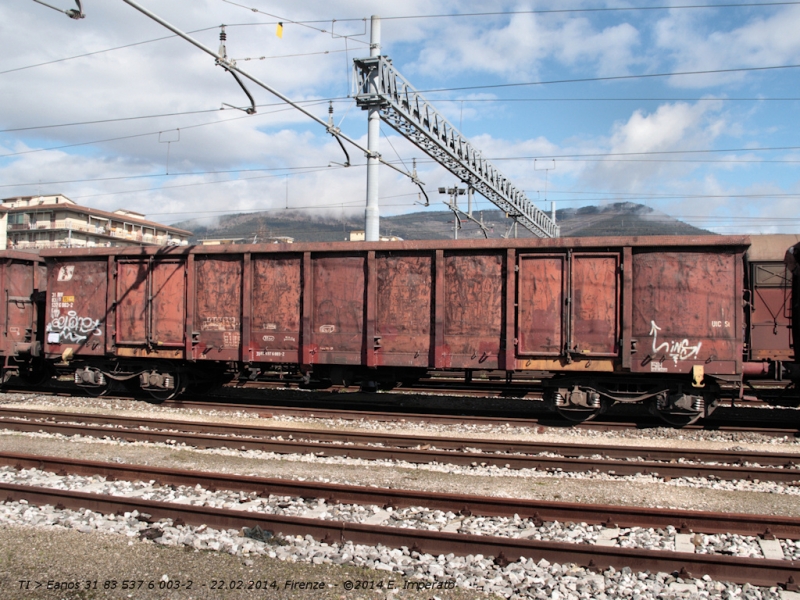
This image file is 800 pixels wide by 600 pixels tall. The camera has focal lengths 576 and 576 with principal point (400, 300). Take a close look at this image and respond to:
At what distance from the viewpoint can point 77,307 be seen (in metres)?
13.3

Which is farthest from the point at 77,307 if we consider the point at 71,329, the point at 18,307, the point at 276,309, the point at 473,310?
the point at 473,310

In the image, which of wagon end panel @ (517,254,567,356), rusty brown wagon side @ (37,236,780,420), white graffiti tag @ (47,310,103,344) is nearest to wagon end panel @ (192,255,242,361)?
rusty brown wagon side @ (37,236,780,420)

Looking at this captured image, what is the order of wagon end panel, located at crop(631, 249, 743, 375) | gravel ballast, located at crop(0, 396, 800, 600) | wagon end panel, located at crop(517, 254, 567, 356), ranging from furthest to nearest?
1. wagon end panel, located at crop(517, 254, 567, 356)
2. wagon end panel, located at crop(631, 249, 743, 375)
3. gravel ballast, located at crop(0, 396, 800, 600)

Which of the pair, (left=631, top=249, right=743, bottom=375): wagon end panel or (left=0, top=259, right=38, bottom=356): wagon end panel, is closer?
(left=631, top=249, right=743, bottom=375): wagon end panel

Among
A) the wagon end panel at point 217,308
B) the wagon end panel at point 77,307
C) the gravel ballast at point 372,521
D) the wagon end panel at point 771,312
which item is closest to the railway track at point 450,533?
the gravel ballast at point 372,521

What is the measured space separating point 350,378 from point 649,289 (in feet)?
19.6

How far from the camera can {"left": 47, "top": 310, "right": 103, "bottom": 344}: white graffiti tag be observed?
1302cm

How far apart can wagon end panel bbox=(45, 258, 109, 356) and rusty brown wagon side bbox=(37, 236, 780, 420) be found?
0.04 m

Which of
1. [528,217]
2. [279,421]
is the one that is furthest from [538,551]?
[528,217]

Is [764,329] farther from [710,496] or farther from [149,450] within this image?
[149,450]

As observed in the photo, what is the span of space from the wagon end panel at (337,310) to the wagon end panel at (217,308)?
1.72 meters

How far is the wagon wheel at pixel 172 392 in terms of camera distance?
12.9m

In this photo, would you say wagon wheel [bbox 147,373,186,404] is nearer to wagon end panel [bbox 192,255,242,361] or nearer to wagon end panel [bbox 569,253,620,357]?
wagon end panel [bbox 192,255,242,361]

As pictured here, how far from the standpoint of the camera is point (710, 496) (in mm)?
6691
